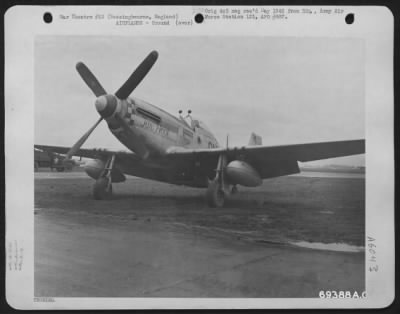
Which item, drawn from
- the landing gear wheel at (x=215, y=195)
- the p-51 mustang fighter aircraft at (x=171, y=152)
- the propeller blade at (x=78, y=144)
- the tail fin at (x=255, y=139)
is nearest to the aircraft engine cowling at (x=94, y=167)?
the p-51 mustang fighter aircraft at (x=171, y=152)

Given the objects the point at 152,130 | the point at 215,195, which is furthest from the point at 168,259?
the point at 152,130

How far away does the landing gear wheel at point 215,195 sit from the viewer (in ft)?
6.12

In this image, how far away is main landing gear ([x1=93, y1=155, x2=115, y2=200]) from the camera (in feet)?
6.23

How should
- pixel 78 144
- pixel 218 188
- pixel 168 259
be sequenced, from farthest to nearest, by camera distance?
pixel 218 188, pixel 78 144, pixel 168 259

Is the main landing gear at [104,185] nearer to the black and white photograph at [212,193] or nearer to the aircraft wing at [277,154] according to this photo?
the black and white photograph at [212,193]

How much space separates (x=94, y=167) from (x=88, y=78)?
1.79 feet

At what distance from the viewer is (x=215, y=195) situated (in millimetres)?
1903

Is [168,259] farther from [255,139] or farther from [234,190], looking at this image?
[255,139]

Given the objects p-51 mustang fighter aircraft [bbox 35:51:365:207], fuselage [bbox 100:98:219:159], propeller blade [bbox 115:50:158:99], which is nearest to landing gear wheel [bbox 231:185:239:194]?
p-51 mustang fighter aircraft [bbox 35:51:365:207]

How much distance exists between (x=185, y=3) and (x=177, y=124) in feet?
2.48

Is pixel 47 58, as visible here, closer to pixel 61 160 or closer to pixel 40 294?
pixel 61 160

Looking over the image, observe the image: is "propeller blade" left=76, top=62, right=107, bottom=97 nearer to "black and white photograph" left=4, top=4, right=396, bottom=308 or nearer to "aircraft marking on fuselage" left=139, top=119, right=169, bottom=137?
"black and white photograph" left=4, top=4, right=396, bottom=308

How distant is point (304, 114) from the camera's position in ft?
5.87

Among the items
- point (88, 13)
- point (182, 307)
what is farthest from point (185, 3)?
point (182, 307)
